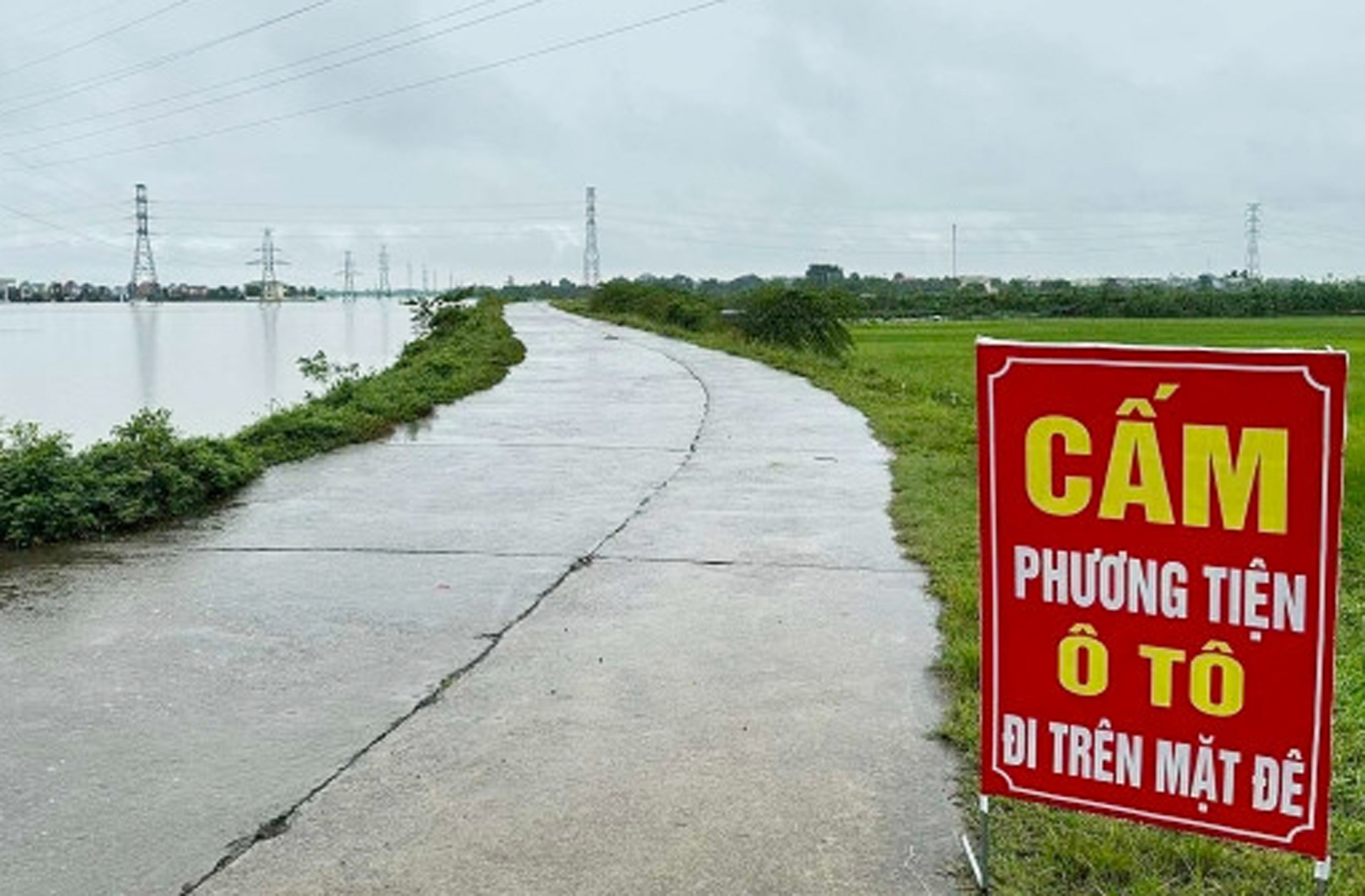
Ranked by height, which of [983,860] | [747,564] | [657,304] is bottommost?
[983,860]

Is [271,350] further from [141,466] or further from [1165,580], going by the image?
[1165,580]

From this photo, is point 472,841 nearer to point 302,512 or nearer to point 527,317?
point 302,512

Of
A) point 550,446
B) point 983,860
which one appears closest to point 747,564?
point 983,860

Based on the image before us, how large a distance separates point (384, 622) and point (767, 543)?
2448 millimetres

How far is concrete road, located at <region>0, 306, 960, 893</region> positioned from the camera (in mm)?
3320

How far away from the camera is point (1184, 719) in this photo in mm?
2904

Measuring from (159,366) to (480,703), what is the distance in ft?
65.0

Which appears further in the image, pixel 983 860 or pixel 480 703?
pixel 480 703

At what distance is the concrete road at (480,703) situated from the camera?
332 centimetres

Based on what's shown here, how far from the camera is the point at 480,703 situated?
4.54 m

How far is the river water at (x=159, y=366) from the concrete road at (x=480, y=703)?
127 inches

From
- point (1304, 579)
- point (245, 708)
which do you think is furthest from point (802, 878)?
A: point (245, 708)

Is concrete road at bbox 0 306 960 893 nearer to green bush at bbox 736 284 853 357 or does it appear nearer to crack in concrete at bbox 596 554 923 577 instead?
crack in concrete at bbox 596 554 923 577

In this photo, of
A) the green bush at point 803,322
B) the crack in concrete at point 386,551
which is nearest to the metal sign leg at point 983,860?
Result: the crack in concrete at point 386,551
